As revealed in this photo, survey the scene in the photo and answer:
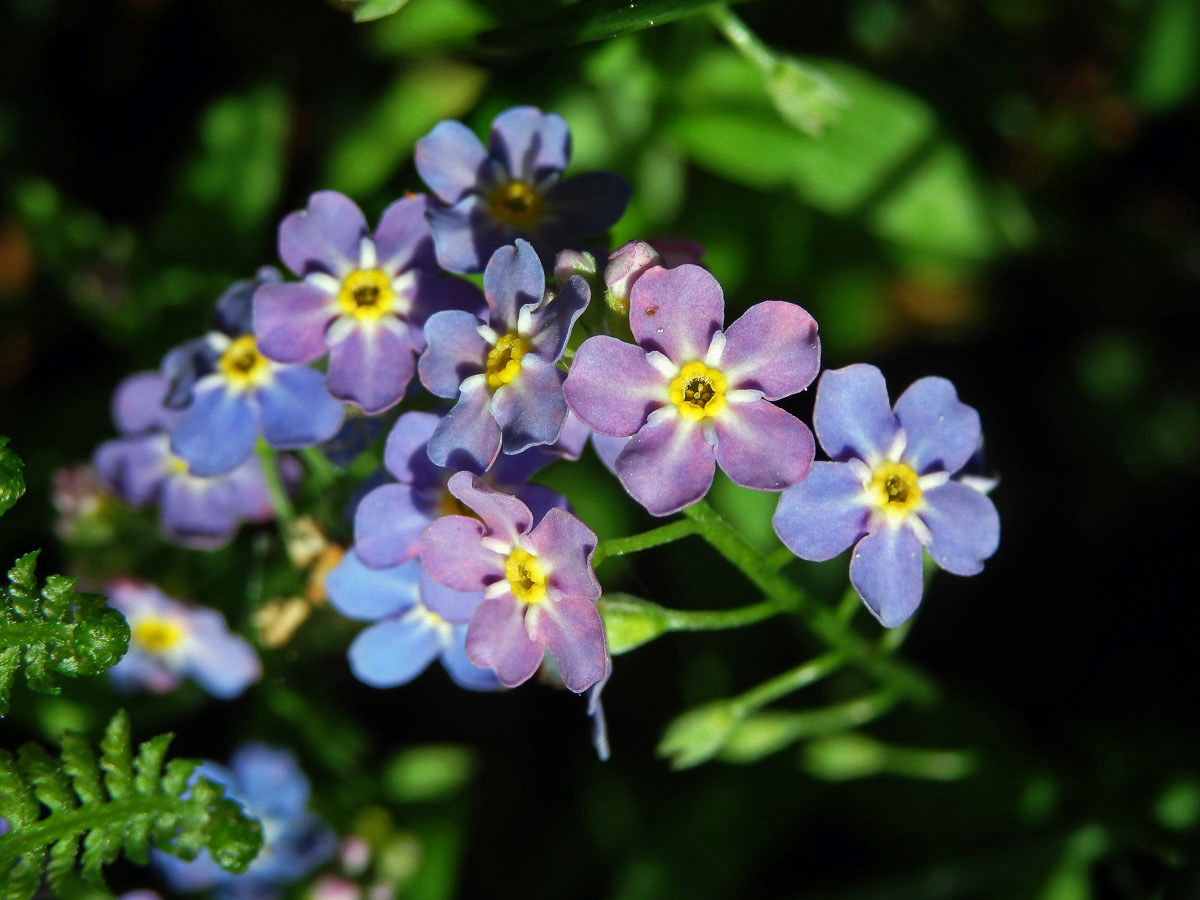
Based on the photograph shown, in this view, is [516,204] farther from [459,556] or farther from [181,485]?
[181,485]

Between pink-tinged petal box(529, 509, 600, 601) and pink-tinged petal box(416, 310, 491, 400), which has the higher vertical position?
pink-tinged petal box(416, 310, 491, 400)

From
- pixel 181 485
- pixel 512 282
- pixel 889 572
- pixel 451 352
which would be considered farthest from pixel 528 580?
pixel 181 485

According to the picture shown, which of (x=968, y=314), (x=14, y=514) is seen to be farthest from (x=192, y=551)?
(x=968, y=314)

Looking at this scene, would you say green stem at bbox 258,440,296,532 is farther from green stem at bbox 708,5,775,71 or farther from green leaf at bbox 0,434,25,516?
green stem at bbox 708,5,775,71

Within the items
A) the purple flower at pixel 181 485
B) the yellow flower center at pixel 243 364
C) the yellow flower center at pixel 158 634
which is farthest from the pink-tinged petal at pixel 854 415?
the yellow flower center at pixel 158 634

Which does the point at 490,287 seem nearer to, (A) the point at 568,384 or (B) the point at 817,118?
(A) the point at 568,384

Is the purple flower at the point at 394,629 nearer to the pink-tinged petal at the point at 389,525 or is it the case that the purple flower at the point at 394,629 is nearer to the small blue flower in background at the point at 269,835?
the pink-tinged petal at the point at 389,525

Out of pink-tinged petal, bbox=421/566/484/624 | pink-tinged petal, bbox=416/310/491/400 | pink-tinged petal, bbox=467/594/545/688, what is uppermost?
pink-tinged petal, bbox=416/310/491/400

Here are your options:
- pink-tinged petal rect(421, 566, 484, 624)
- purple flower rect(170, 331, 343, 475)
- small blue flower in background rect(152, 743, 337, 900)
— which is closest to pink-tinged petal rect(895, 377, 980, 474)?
pink-tinged petal rect(421, 566, 484, 624)
